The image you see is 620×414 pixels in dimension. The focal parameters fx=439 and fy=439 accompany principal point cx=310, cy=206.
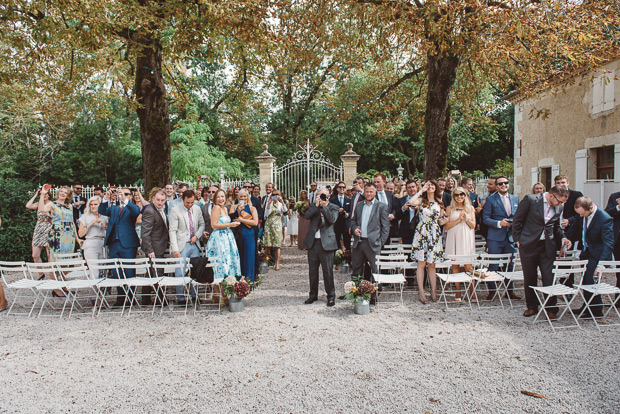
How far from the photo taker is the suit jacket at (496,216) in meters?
7.29

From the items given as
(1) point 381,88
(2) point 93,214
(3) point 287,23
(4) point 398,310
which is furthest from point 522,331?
(1) point 381,88

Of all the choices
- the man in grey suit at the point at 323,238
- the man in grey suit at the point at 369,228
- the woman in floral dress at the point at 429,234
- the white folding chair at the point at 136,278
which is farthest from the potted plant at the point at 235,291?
the woman in floral dress at the point at 429,234

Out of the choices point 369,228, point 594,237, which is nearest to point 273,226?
point 369,228

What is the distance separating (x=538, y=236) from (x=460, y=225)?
1303mm

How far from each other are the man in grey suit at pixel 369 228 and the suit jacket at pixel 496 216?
179cm

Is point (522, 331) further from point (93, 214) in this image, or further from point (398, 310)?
point (93, 214)

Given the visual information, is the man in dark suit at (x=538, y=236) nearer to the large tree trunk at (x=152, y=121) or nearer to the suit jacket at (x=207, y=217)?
the suit jacket at (x=207, y=217)

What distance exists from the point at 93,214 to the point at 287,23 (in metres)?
6.15

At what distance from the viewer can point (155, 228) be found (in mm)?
7039

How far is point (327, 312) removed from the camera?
21.3 feet

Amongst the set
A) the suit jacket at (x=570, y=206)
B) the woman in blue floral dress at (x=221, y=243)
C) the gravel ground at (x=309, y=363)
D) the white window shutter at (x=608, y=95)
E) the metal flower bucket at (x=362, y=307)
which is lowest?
the gravel ground at (x=309, y=363)

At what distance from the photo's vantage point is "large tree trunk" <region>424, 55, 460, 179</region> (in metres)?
10.2

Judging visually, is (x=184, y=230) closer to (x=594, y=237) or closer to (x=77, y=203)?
(x=77, y=203)

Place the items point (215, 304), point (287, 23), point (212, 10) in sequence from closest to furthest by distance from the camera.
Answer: point (215, 304), point (212, 10), point (287, 23)
